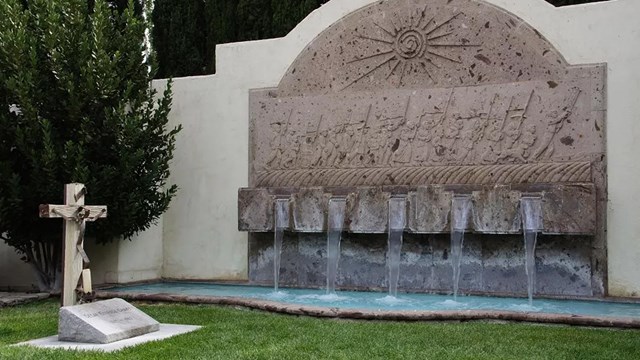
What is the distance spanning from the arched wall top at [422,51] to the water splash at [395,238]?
1693mm

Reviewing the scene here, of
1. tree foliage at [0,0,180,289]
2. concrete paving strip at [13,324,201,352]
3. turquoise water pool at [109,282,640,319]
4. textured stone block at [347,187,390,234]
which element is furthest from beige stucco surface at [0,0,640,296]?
concrete paving strip at [13,324,201,352]

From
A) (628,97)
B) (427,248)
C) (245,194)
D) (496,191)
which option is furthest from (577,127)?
(245,194)

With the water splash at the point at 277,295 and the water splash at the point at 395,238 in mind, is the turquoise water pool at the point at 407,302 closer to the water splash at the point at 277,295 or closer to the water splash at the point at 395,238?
the water splash at the point at 277,295

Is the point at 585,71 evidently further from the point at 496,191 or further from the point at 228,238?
the point at 228,238

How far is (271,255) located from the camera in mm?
11086

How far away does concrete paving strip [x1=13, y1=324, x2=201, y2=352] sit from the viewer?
6.02 meters

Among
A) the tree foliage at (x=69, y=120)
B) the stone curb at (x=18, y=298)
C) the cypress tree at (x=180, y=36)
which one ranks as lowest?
the stone curb at (x=18, y=298)

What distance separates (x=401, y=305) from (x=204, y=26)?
31.1ft

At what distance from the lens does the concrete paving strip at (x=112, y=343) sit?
6.02 metres

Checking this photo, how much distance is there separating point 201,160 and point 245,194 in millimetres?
1290

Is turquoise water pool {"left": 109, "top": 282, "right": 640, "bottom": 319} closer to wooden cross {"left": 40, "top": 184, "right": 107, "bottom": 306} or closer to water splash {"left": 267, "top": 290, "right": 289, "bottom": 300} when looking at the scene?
water splash {"left": 267, "top": 290, "right": 289, "bottom": 300}

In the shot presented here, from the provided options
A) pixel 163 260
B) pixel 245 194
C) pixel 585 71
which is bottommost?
pixel 163 260

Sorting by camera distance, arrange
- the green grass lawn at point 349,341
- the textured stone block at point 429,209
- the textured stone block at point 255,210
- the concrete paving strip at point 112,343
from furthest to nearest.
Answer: the textured stone block at point 255,210
the textured stone block at point 429,209
the concrete paving strip at point 112,343
the green grass lawn at point 349,341

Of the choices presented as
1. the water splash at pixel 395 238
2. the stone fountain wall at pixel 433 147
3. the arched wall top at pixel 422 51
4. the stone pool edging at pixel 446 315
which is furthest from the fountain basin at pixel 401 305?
the arched wall top at pixel 422 51
